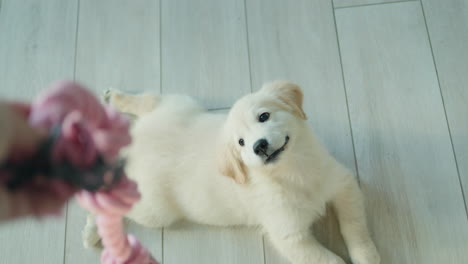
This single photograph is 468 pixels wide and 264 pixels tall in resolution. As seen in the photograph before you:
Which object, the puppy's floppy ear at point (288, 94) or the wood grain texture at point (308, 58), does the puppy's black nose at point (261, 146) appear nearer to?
the puppy's floppy ear at point (288, 94)

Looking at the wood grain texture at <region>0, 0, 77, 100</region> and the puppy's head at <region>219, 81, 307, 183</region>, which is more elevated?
the wood grain texture at <region>0, 0, 77, 100</region>

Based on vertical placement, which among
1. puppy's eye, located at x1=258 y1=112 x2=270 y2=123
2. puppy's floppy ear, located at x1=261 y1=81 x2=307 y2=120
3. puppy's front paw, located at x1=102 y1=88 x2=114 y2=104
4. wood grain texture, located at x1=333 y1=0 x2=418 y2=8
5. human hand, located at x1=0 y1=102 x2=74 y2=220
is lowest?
human hand, located at x1=0 y1=102 x2=74 y2=220

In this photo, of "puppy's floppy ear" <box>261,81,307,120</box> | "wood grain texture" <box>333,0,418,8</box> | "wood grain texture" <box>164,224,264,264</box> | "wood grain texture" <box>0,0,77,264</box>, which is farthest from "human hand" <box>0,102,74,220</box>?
"wood grain texture" <box>333,0,418,8</box>

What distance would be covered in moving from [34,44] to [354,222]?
1721mm

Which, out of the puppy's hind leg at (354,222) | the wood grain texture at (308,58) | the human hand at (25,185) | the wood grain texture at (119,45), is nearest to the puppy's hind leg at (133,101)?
the wood grain texture at (119,45)

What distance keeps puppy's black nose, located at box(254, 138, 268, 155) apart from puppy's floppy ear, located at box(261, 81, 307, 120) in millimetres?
183

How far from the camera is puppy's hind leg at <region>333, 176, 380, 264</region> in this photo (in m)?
1.48

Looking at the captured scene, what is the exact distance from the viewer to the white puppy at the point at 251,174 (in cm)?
128

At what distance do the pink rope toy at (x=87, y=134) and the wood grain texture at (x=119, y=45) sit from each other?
4.24 feet

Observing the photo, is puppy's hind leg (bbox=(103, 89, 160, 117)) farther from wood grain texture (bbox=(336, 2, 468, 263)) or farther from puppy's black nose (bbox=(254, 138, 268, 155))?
wood grain texture (bbox=(336, 2, 468, 263))

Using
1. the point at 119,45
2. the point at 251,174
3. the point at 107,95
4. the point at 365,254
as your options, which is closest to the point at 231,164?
the point at 251,174

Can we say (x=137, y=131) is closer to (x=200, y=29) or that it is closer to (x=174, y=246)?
(x=174, y=246)

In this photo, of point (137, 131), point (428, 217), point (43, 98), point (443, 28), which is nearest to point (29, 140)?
point (43, 98)

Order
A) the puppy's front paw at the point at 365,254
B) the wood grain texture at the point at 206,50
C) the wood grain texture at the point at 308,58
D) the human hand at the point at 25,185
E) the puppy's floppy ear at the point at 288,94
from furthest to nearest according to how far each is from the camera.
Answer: the wood grain texture at the point at 206,50
the wood grain texture at the point at 308,58
the puppy's front paw at the point at 365,254
the puppy's floppy ear at the point at 288,94
the human hand at the point at 25,185
